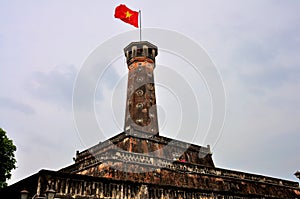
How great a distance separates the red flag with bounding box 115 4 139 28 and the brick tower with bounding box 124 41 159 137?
476cm

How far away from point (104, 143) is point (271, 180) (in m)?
15.4

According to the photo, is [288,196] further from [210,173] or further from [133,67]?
[133,67]

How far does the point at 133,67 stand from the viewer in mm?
33812

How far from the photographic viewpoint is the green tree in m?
25.6

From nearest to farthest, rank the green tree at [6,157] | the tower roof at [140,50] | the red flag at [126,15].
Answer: the green tree at [6,157] < the red flag at [126,15] < the tower roof at [140,50]

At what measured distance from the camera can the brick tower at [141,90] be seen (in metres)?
29.1

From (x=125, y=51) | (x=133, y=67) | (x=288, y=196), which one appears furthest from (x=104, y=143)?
(x=288, y=196)

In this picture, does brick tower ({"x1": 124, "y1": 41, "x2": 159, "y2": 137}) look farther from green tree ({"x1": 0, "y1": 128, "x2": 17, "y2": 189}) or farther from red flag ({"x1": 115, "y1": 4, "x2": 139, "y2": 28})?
green tree ({"x1": 0, "y1": 128, "x2": 17, "y2": 189})

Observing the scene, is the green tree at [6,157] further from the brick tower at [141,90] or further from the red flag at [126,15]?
the red flag at [126,15]

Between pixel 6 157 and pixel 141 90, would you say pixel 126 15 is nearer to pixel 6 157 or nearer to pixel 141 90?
pixel 141 90

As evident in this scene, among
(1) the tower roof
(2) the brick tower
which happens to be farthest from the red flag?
(2) the brick tower

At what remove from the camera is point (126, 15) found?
2997 centimetres

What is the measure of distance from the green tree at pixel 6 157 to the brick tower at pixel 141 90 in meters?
10.4

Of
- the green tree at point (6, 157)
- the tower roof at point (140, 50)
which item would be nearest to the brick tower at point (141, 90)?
the tower roof at point (140, 50)
